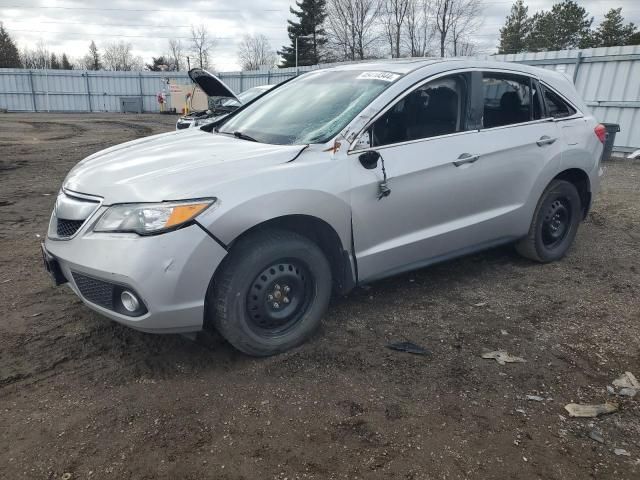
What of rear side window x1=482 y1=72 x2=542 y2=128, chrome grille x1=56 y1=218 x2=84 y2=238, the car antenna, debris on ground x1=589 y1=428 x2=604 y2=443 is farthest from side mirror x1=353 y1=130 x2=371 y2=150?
debris on ground x1=589 y1=428 x2=604 y2=443

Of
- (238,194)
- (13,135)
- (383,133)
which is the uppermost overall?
(383,133)

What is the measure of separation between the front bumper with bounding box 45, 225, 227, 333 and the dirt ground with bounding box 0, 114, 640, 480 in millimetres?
407

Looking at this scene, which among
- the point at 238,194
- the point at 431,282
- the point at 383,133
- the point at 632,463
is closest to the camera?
the point at 632,463

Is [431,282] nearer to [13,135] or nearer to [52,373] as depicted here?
[52,373]

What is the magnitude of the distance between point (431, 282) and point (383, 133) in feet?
5.10

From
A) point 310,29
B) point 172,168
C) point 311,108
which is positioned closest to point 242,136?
point 311,108

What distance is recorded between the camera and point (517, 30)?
51500mm

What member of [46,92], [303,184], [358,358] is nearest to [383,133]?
[303,184]

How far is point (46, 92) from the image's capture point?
1173 inches

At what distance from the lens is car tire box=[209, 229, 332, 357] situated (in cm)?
275

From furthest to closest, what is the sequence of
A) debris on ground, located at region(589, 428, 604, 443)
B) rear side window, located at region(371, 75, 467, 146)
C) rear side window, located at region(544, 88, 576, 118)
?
rear side window, located at region(544, 88, 576, 118) < rear side window, located at region(371, 75, 467, 146) < debris on ground, located at region(589, 428, 604, 443)

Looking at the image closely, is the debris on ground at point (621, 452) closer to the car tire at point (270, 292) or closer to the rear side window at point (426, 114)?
the car tire at point (270, 292)

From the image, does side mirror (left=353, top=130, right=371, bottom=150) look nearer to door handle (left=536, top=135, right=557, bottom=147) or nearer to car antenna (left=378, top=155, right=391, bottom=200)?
car antenna (left=378, top=155, right=391, bottom=200)

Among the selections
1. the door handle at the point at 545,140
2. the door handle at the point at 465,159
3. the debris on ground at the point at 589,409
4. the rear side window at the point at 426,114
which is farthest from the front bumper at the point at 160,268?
the door handle at the point at 545,140
